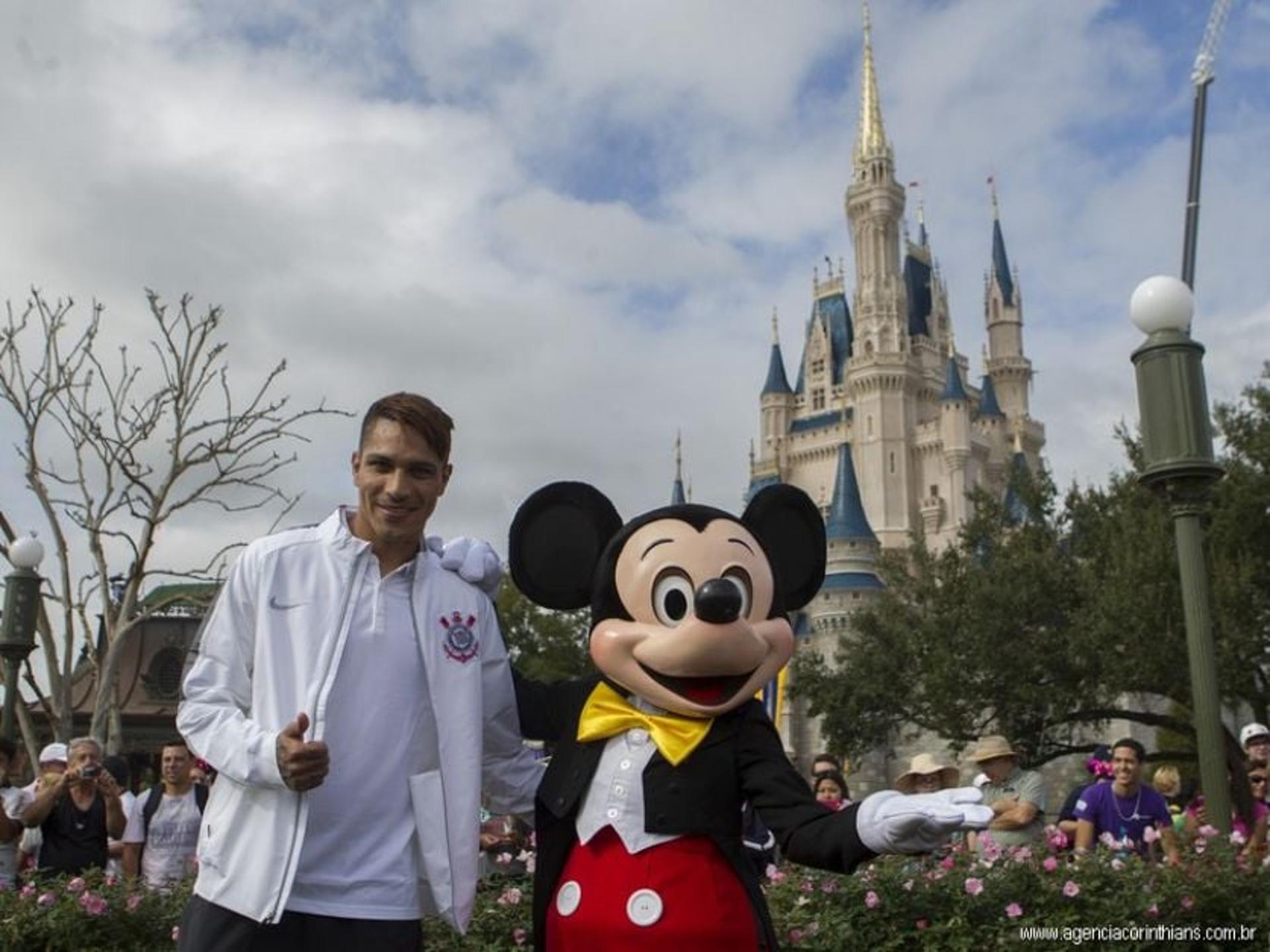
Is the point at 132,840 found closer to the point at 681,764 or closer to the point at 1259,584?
the point at 681,764

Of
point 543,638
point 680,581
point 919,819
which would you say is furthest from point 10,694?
point 543,638

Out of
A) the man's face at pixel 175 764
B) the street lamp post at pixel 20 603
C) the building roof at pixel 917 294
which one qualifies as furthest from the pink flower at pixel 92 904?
the building roof at pixel 917 294

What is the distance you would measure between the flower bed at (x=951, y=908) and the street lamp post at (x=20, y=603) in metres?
5.24

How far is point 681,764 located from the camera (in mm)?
3340

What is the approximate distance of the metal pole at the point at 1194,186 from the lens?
8117mm

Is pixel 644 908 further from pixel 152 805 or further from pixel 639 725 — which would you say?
pixel 152 805

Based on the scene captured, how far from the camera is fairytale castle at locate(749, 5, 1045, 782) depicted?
62.0 m

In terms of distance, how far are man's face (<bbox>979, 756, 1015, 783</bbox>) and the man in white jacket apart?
166 inches

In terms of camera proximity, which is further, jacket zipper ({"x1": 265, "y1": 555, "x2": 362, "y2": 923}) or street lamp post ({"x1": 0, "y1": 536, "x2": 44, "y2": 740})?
street lamp post ({"x1": 0, "y1": 536, "x2": 44, "y2": 740})

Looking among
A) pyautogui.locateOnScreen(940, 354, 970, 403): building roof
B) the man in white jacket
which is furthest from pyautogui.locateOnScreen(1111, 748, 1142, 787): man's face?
pyautogui.locateOnScreen(940, 354, 970, 403): building roof

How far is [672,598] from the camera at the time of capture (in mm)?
3545

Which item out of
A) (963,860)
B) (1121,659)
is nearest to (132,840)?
(963,860)

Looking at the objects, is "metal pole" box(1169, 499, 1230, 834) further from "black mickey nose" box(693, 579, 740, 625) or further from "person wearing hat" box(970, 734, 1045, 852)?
"black mickey nose" box(693, 579, 740, 625)

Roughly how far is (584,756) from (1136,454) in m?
21.8
